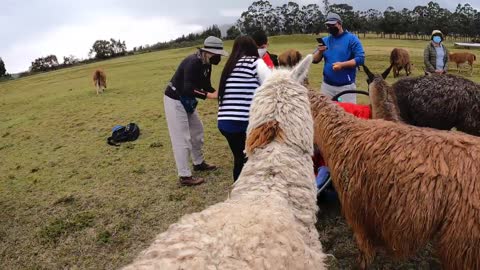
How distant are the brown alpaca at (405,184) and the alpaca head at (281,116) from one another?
66cm

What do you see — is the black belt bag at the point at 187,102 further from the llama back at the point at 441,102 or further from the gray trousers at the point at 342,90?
the llama back at the point at 441,102

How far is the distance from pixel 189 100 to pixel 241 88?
1353mm

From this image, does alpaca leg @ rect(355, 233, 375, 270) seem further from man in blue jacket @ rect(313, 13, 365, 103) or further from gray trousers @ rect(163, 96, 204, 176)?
gray trousers @ rect(163, 96, 204, 176)

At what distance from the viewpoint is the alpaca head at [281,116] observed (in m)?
1.98

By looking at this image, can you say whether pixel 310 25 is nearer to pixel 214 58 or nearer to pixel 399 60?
pixel 399 60

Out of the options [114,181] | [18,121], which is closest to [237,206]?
[114,181]

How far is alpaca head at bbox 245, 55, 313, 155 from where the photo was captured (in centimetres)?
198

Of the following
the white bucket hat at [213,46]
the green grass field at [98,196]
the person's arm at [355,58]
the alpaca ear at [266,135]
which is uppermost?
the white bucket hat at [213,46]

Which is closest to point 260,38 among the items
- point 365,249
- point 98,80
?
point 365,249

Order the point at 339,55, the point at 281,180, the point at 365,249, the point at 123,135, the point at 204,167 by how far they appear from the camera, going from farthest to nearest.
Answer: the point at 123,135 → the point at 204,167 → the point at 339,55 → the point at 365,249 → the point at 281,180

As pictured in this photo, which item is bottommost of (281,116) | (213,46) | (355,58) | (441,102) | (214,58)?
(441,102)

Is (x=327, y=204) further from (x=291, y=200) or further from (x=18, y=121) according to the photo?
(x=18, y=121)

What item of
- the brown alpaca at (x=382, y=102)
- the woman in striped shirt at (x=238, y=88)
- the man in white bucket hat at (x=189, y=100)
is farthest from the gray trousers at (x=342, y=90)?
the woman in striped shirt at (x=238, y=88)

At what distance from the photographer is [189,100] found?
4727 mm
